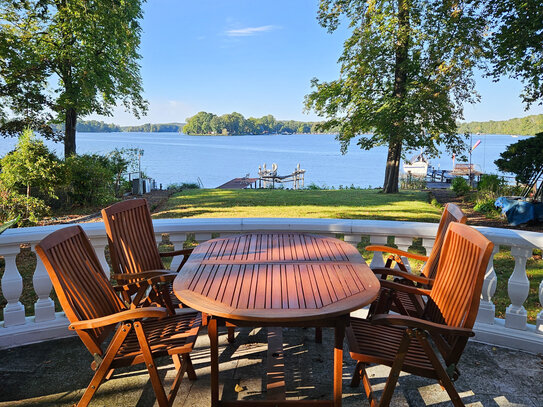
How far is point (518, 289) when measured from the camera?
3006mm

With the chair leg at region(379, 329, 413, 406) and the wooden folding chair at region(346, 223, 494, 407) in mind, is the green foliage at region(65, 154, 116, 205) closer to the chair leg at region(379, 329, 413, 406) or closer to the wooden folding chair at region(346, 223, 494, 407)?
the wooden folding chair at region(346, 223, 494, 407)

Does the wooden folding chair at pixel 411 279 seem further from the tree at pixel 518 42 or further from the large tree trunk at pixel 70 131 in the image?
the large tree trunk at pixel 70 131

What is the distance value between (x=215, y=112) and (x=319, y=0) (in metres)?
125

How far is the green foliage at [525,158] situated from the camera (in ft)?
41.9

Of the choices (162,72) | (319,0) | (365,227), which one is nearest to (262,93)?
(162,72)

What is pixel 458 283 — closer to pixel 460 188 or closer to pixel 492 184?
pixel 492 184

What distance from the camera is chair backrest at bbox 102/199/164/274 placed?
270cm

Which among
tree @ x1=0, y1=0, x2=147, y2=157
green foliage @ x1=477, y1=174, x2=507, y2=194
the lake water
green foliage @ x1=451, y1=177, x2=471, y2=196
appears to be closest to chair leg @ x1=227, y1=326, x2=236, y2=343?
green foliage @ x1=477, y1=174, x2=507, y2=194

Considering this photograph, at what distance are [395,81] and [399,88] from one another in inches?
19.2

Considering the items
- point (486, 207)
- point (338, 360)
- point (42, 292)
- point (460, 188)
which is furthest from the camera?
point (460, 188)

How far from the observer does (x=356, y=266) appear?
246 centimetres

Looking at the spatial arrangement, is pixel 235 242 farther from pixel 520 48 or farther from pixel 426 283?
pixel 520 48

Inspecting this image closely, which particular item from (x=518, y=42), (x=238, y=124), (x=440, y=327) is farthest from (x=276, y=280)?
(x=238, y=124)

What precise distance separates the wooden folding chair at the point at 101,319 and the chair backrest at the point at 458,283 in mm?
1481
